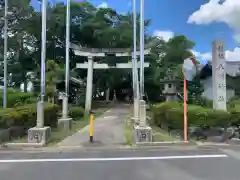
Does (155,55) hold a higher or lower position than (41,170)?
higher

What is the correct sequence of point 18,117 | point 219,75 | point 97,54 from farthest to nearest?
point 97,54 < point 219,75 < point 18,117

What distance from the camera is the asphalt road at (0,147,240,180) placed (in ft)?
22.7

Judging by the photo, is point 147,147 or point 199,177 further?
point 147,147

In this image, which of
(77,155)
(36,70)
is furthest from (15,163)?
(36,70)

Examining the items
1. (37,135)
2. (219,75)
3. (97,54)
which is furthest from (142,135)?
(97,54)

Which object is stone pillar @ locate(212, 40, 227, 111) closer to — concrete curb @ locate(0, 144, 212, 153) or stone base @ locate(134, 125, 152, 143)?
concrete curb @ locate(0, 144, 212, 153)

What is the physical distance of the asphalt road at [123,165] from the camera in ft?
22.7

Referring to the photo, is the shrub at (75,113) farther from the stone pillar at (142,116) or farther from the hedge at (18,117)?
the stone pillar at (142,116)

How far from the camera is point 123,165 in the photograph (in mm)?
8070

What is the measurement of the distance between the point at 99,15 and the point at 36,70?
10867 millimetres

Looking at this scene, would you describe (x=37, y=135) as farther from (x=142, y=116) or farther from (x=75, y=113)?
(x=75, y=113)

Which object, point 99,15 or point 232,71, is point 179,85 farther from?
point 99,15

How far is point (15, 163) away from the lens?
8500mm

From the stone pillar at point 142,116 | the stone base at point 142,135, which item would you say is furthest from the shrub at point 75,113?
the stone base at point 142,135
